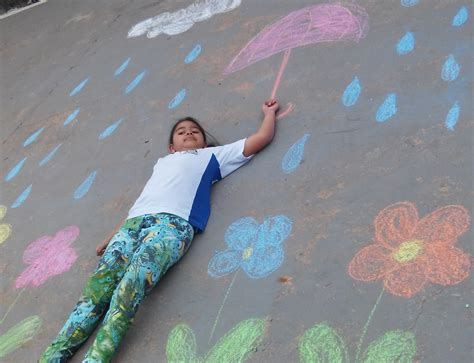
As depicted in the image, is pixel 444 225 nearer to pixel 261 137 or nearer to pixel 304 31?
pixel 261 137

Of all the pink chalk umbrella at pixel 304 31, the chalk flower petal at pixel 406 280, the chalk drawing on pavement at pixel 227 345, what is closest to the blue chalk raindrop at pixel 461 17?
the pink chalk umbrella at pixel 304 31

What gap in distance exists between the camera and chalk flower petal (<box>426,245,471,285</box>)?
218cm

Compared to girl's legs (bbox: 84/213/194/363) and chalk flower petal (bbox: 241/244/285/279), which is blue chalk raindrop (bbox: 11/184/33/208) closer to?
girl's legs (bbox: 84/213/194/363)

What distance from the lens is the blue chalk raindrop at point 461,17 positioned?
341cm

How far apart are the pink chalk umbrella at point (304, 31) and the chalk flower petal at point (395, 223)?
1.37 m

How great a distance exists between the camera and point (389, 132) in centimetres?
295

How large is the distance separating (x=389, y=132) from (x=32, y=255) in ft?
6.91

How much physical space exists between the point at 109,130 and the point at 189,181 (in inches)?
51.0

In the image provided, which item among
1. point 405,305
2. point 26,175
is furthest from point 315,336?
point 26,175

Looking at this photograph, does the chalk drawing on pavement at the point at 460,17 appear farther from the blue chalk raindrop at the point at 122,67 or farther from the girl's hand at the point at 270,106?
the blue chalk raindrop at the point at 122,67

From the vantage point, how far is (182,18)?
506 cm

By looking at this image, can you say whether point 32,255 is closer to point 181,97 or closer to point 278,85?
point 181,97

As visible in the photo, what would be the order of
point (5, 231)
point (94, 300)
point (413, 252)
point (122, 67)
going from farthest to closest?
1. point (122, 67)
2. point (5, 231)
3. point (94, 300)
4. point (413, 252)

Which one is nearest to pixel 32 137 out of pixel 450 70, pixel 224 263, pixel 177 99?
pixel 177 99
